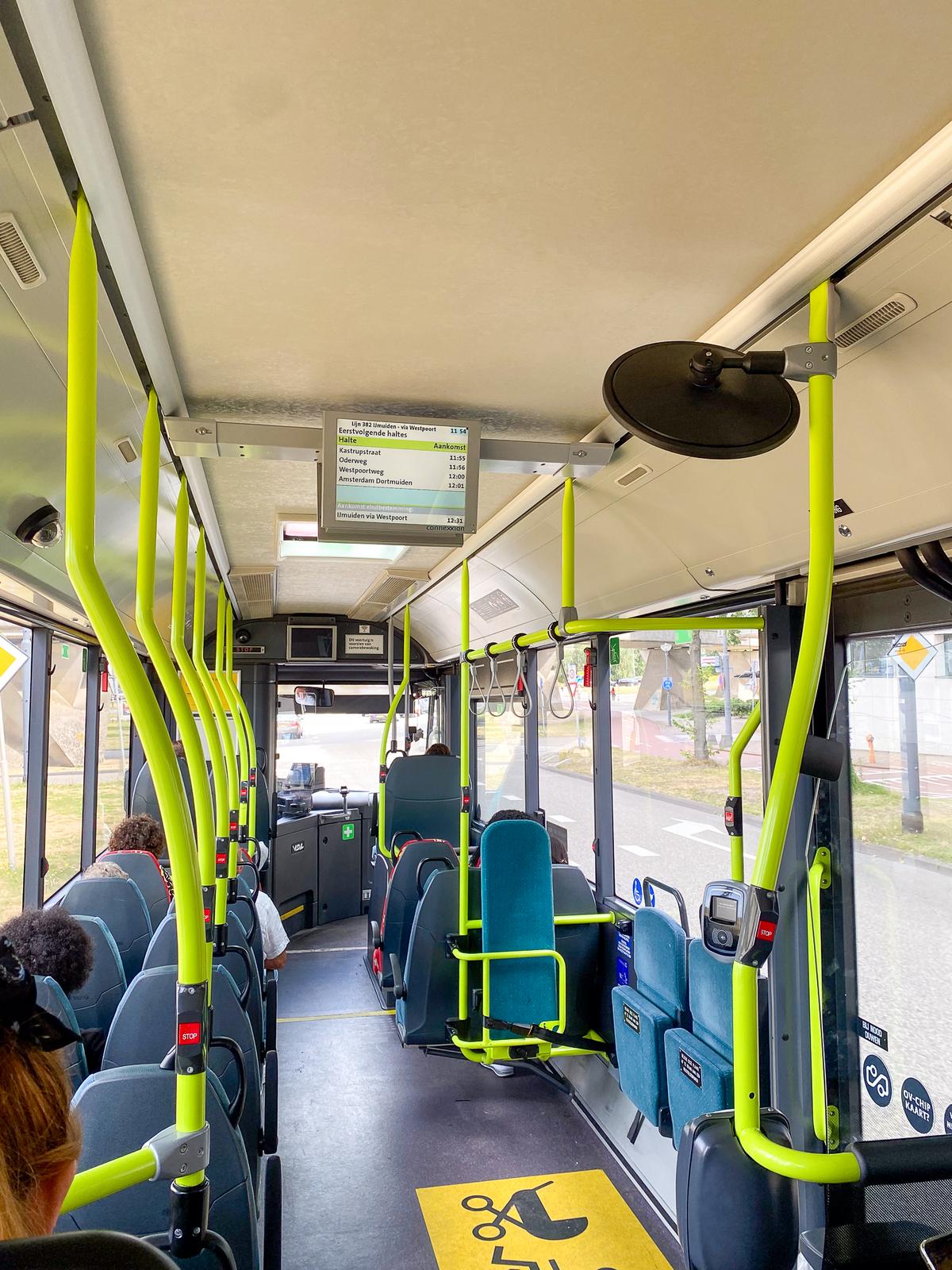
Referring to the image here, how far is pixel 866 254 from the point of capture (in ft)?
5.32

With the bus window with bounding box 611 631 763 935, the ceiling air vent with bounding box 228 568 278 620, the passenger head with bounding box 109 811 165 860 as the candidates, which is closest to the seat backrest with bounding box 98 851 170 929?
the passenger head with bounding box 109 811 165 860

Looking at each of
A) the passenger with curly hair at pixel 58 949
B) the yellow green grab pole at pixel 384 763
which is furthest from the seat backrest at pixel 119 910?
the yellow green grab pole at pixel 384 763

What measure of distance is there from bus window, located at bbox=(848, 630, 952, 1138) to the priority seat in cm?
88

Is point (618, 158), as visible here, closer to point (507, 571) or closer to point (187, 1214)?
point (187, 1214)

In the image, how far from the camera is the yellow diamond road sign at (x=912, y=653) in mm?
2500

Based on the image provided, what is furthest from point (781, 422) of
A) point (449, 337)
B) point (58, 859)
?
point (58, 859)

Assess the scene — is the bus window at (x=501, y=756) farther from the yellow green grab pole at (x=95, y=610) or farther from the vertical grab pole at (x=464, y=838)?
the yellow green grab pole at (x=95, y=610)

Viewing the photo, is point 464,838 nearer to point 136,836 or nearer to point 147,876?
point 147,876

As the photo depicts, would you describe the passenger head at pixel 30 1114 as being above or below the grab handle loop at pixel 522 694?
below

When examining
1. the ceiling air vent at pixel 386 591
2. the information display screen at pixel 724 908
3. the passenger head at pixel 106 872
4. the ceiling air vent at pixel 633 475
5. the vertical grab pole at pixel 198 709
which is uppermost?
the ceiling air vent at pixel 386 591

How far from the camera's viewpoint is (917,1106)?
2492mm

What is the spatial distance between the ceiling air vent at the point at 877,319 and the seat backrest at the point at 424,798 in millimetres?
5915

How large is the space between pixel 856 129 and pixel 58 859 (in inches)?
217

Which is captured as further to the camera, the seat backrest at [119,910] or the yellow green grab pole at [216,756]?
the seat backrest at [119,910]
